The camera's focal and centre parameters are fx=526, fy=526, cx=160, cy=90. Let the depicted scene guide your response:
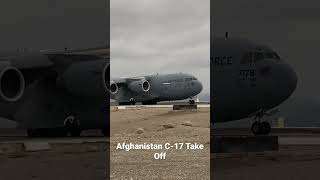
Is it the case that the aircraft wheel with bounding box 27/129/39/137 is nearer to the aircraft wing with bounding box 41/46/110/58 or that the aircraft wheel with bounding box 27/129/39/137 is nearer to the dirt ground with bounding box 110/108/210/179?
the aircraft wing with bounding box 41/46/110/58

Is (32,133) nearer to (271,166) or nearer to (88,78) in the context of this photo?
(88,78)

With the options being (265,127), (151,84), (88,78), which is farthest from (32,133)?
(265,127)

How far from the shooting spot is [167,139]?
30.2 feet

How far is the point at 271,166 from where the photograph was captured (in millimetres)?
12461

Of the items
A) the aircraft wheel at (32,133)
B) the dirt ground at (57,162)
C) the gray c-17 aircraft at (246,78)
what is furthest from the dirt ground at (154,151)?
the aircraft wheel at (32,133)

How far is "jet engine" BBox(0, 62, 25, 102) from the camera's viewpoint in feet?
63.5

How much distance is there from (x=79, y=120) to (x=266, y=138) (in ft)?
29.2

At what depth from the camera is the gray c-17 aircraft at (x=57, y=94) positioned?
2038 cm

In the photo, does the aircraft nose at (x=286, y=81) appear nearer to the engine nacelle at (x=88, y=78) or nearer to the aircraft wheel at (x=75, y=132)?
the engine nacelle at (x=88, y=78)

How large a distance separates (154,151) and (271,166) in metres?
4.37

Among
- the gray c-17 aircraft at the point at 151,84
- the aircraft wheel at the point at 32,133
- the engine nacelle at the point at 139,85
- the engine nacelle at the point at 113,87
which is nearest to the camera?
the engine nacelle at the point at 113,87

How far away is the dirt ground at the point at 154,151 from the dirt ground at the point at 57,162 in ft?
6.09

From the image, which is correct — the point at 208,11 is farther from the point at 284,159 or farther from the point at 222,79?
the point at 222,79

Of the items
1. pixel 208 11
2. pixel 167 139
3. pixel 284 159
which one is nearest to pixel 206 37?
pixel 208 11
